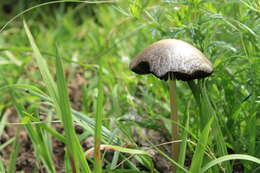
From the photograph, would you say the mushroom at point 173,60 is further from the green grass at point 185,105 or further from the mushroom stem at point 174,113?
the green grass at point 185,105

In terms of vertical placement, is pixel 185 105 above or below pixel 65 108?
below

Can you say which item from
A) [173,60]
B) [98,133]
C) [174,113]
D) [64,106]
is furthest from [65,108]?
[174,113]

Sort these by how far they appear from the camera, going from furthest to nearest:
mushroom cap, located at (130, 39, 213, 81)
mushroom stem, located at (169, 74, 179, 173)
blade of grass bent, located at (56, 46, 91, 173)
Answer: mushroom stem, located at (169, 74, 179, 173), mushroom cap, located at (130, 39, 213, 81), blade of grass bent, located at (56, 46, 91, 173)

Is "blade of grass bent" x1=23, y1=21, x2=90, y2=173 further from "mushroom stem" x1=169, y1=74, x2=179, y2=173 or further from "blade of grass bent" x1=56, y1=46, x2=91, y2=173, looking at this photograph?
"mushroom stem" x1=169, y1=74, x2=179, y2=173

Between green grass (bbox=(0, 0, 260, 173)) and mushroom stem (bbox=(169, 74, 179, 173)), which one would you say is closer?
green grass (bbox=(0, 0, 260, 173))

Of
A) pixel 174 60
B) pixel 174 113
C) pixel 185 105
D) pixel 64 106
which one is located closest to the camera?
pixel 64 106

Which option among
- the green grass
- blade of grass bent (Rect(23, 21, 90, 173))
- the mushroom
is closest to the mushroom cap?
the mushroom

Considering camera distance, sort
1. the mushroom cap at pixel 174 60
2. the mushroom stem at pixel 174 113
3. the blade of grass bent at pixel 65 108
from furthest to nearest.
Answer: the mushroom stem at pixel 174 113 → the mushroom cap at pixel 174 60 → the blade of grass bent at pixel 65 108

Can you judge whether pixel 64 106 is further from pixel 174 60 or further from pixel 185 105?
pixel 185 105

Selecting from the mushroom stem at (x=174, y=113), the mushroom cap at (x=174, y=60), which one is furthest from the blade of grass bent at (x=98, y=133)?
the mushroom stem at (x=174, y=113)

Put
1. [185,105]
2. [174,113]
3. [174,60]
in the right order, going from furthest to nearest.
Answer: [185,105], [174,113], [174,60]
